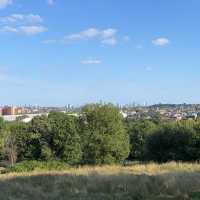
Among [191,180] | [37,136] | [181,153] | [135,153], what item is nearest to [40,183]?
[191,180]

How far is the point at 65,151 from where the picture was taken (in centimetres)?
6362

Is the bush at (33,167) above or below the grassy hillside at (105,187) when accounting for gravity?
below

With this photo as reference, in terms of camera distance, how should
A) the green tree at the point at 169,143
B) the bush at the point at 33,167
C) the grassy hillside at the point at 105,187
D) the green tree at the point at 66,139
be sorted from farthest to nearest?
the green tree at the point at 66,139 < the green tree at the point at 169,143 < the bush at the point at 33,167 < the grassy hillside at the point at 105,187

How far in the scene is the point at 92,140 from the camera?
62219mm

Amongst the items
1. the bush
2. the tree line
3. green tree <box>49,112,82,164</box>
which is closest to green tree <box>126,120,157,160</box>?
the tree line

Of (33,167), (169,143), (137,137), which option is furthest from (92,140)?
(33,167)

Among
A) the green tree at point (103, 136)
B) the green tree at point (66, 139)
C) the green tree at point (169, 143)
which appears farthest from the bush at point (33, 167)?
the green tree at point (66, 139)

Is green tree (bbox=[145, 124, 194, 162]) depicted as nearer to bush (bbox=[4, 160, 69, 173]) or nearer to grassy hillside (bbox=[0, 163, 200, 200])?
bush (bbox=[4, 160, 69, 173])

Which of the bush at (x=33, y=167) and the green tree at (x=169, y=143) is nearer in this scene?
the bush at (x=33, y=167)

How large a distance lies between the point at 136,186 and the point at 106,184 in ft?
3.61

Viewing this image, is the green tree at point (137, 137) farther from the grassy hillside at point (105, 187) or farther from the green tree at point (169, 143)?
the grassy hillside at point (105, 187)

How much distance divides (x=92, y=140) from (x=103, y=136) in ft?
6.86

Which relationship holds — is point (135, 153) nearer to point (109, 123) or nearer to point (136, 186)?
point (109, 123)

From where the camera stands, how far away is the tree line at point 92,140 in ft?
185
